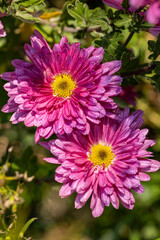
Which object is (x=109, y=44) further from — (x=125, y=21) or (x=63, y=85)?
(x=63, y=85)

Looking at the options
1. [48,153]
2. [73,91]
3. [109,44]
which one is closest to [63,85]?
[73,91]

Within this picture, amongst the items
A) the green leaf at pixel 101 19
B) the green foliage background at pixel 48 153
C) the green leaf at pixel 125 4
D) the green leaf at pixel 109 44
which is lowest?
the green foliage background at pixel 48 153

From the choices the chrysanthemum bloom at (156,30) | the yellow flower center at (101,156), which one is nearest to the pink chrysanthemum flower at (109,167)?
the yellow flower center at (101,156)

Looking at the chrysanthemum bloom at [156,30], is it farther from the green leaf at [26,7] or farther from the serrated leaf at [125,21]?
the green leaf at [26,7]

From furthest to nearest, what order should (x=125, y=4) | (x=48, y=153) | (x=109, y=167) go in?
(x=48, y=153), (x=109, y=167), (x=125, y=4)

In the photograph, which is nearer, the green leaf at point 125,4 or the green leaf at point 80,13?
the green leaf at point 125,4

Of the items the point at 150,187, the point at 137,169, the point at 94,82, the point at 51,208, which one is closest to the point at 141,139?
the point at 137,169
